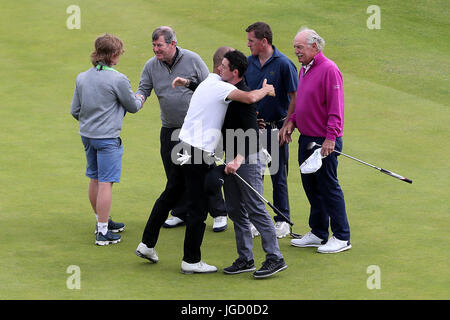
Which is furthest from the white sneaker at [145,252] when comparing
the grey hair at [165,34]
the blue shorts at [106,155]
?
the grey hair at [165,34]

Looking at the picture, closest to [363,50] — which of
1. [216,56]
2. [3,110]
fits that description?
[3,110]

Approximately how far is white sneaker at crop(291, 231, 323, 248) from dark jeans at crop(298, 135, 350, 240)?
6 centimetres

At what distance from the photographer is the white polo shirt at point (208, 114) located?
6.60 metres

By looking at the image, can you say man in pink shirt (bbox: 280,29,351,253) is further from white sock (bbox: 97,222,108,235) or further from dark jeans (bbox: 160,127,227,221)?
white sock (bbox: 97,222,108,235)

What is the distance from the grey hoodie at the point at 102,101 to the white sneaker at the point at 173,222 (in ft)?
4.10

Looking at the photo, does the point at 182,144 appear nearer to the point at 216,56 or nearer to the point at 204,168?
the point at 204,168

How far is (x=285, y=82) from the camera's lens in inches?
315

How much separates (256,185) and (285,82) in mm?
1538

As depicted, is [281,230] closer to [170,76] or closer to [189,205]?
[189,205]

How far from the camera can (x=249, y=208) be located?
22.7ft

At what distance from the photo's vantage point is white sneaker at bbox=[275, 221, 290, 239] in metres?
8.07

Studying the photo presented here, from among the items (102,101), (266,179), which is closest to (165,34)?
(102,101)

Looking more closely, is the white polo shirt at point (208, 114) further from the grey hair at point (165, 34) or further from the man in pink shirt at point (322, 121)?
the grey hair at point (165, 34)
